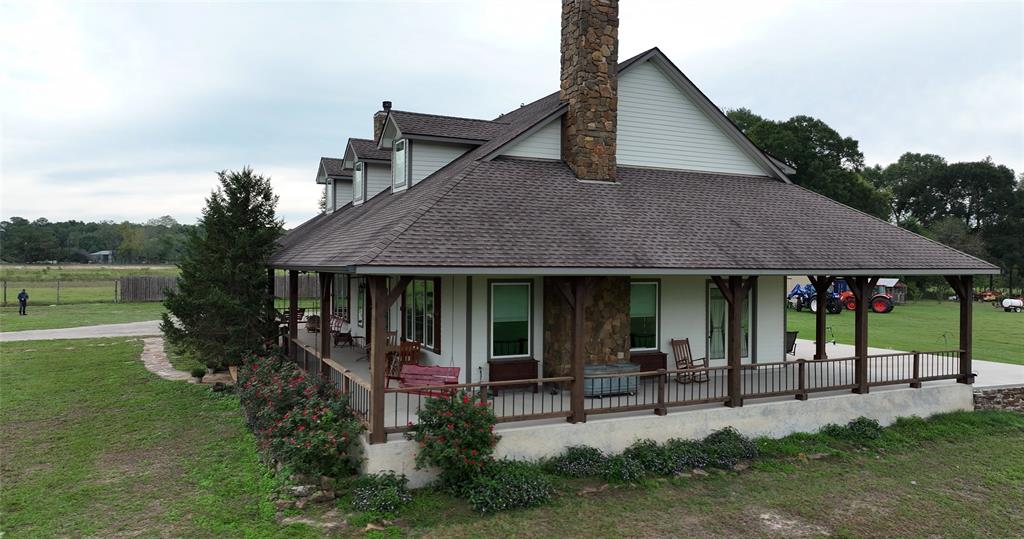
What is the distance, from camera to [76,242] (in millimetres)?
97688

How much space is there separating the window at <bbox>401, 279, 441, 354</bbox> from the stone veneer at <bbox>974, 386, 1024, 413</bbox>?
39.0ft

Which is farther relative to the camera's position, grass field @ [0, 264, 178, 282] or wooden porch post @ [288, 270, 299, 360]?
grass field @ [0, 264, 178, 282]

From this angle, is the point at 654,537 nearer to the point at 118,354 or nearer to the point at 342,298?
the point at 342,298

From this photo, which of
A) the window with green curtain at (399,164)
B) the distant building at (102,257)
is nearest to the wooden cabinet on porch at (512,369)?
the window with green curtain at (399,164)

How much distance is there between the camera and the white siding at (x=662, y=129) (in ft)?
46.8

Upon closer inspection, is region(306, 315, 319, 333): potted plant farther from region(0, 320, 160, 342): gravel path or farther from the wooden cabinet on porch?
the wooden cabinet on porch

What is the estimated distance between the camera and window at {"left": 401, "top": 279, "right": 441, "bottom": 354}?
1162 cm

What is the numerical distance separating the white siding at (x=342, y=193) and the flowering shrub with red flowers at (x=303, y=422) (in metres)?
11.5

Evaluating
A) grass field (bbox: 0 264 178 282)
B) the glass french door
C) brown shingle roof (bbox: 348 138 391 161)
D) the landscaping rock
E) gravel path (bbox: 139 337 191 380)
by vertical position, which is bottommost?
the landscaping rock

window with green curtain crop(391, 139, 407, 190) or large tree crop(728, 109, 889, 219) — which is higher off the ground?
large tree crop(728, 109, 889, 219)

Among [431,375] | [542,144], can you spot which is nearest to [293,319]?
[431,375]

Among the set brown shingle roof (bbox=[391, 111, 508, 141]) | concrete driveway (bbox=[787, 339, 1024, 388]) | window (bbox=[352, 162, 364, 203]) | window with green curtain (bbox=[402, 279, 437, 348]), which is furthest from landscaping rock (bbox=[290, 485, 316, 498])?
concrete driveway (bbox=[787, 339, 1024, 388])

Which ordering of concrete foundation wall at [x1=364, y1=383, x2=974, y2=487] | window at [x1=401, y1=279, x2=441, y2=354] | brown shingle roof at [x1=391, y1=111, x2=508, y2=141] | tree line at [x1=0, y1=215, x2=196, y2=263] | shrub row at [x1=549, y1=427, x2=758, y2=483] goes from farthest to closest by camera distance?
tree line at [x1=0, y1=215, x2=196, y2=263]
brown shingle roof at [x1=391, y1=111, x2=508, y2=141]
window at [x1=401, y1=279, x2=441, y2=354]
shrub row at [x1=549, y1=427, x2=758, y2=483]
concrete foundation wall at [x1=364, y1=383, x2=974, y2=487]

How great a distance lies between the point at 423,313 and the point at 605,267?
14.6ft
